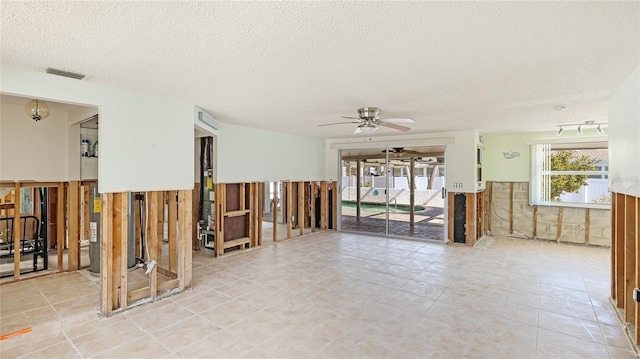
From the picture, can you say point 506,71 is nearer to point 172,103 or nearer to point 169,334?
point 172,103

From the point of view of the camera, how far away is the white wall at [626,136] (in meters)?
2.46

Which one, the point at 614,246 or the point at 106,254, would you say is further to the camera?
the point at 614,246

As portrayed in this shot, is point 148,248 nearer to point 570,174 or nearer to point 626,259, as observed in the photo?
point 626,259

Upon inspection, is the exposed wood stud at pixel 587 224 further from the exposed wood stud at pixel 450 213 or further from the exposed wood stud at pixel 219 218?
the exposed wood stud at pixel 219 218

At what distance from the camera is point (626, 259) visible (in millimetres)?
3000

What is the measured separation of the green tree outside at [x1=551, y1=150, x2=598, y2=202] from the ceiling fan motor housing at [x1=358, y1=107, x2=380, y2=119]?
5015mm

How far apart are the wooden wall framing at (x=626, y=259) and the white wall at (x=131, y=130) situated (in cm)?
448

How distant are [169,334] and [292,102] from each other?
9.09 feet

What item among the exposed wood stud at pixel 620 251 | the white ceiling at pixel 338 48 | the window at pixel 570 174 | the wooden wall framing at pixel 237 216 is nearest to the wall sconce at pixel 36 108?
the white ceiling at pixel 338 48

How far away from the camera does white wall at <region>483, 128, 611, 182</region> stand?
6645mm

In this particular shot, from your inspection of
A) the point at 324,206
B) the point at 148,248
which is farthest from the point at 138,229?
the point at 324,206

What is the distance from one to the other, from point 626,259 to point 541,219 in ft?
13.5

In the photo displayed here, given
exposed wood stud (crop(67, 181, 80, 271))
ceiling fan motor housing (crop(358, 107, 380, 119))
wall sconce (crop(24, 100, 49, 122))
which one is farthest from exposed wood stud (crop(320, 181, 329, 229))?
wall sconce (crop(24, 100, 49, 122))

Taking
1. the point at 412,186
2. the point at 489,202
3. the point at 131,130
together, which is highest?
the point at 131,130
